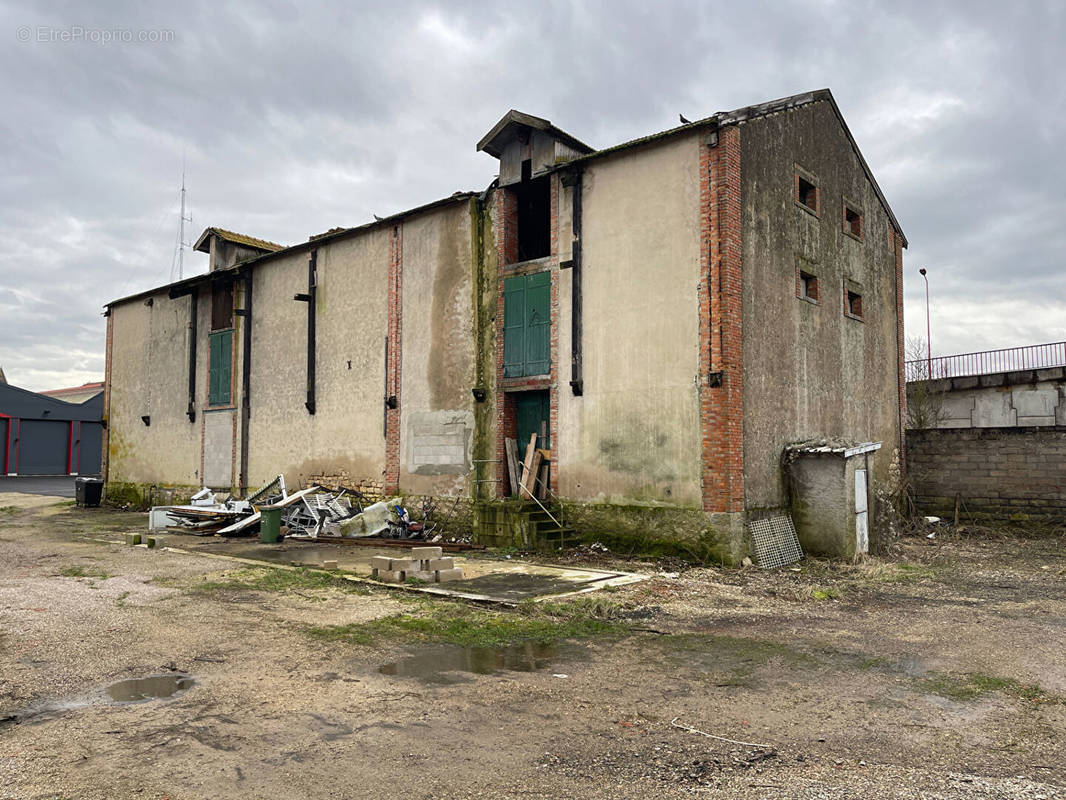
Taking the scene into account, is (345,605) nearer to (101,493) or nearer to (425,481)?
(425,481)

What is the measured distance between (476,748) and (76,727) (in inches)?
97.2

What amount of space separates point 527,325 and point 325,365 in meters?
6.25

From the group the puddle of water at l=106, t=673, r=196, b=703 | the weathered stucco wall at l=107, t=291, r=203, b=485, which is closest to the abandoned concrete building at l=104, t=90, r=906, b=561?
the weathered stucco wall at l=107, t=291, r=203, b=485

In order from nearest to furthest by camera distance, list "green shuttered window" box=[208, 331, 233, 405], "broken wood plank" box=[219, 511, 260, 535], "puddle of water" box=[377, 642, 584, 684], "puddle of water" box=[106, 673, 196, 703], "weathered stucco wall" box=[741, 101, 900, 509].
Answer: "puddle of water" box=[106, 673, 196, 703] < "puddle of water" box=[377, 642, 584, 684] < "weathered stucco wall" box=[741, 101, 900, 509] < "broken wood plank" box=[219, 511, 260, 535] < "green shuttered window" box=[208, 331, 233, 405]

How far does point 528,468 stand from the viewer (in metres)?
14.2

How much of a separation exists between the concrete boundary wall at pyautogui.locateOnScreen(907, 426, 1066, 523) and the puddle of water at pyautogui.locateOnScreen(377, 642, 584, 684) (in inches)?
533

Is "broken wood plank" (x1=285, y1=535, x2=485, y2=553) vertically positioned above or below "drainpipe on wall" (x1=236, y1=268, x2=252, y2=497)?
below

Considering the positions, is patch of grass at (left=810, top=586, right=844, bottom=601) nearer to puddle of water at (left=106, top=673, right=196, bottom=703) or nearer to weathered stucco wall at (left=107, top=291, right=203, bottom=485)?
puddle of water at (left=106, top=673, right=196, bottom=703)

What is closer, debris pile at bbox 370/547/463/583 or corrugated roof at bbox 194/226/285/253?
debris pile at bbox 370/547/463/583

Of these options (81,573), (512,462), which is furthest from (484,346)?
(81,573)

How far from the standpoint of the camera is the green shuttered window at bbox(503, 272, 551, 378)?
1424cm

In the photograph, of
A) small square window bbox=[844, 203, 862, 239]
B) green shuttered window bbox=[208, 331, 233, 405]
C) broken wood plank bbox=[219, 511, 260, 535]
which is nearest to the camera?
broken wood plank bbox=[219, 511, 260, 535]

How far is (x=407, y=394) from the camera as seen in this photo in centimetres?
1644

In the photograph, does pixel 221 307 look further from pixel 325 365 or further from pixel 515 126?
pixel 515 126
